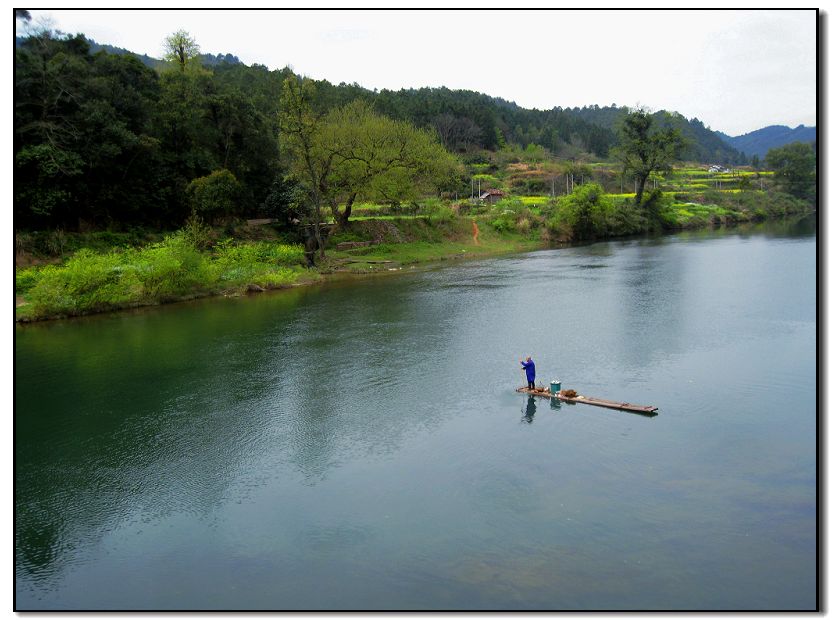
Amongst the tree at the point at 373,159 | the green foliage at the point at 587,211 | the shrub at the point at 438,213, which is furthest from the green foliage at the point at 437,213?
the green foliage at the point at 587,211

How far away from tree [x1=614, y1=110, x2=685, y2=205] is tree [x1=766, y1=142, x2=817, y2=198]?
4046 centimetres

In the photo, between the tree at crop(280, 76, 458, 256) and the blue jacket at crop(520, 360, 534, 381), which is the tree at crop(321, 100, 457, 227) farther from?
the blue jacket at crop(520, 360, 534, 381)

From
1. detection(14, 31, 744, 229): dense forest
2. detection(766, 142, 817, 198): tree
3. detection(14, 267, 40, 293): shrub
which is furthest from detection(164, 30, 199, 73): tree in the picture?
detection(766, 142, 817, 198): tree

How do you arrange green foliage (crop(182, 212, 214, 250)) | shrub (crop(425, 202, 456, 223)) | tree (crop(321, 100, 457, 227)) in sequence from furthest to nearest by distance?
Answer: shrub (crop(425, 202, 456, 223)), tree (crop(321, 100, 457, 227)), green foliage (crop(182, 212, 214, 250))

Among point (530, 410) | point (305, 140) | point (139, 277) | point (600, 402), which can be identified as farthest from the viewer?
point (305, 140)

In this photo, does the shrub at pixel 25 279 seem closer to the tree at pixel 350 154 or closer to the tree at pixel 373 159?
the tree at pixel 350 154

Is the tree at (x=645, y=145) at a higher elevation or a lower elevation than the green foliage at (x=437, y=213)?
higher

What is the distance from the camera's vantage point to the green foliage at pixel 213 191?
51.7m

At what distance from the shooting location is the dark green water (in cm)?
1295

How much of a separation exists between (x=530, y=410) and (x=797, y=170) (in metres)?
109

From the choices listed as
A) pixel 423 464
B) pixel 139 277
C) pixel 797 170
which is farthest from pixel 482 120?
pixel 423 464

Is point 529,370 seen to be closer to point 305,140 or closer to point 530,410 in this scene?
point 530,410

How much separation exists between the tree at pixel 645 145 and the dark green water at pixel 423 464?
49669mm

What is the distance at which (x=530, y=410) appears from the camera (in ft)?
69.7
